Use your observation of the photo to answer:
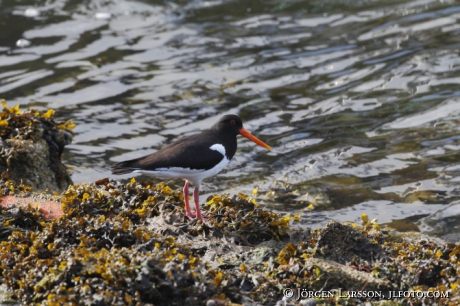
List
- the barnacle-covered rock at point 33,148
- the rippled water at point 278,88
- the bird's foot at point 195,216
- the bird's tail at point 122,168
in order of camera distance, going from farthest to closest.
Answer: the rippled water at point 278,88 < the barnacle-covered rock at point 33,148 < the bird's tail at point 122,168 < the bird's foot at point 195,216

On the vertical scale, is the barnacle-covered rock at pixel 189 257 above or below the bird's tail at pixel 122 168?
below

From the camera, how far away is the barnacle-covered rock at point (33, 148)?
5.90 metres

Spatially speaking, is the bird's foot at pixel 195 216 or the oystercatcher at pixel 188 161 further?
the oystercatcher at pixel 188 161

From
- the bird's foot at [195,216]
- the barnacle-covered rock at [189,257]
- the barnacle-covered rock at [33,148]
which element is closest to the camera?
the barnacle-covered rock at [189,257]

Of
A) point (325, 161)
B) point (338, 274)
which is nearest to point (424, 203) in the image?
point (325, 161)

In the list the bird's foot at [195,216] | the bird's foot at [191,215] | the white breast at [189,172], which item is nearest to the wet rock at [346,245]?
the bird's foot at [195,216]

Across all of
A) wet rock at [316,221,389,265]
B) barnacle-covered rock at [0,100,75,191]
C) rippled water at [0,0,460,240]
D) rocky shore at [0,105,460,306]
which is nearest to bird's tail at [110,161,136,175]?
rocky shore at [0,105,460,306]

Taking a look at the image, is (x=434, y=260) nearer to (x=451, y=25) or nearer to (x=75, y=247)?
(x=75, y=247)

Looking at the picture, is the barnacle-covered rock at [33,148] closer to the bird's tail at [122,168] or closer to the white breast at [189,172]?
the bird's tail at [122,168]

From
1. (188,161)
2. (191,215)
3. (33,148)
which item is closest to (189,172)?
(188,161)

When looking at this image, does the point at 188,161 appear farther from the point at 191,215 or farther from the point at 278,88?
the point at 278,88

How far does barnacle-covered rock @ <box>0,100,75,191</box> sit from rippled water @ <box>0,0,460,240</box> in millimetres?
1078

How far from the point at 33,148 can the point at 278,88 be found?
4877 millimetres

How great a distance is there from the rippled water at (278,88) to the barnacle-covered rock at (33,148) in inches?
42.5
